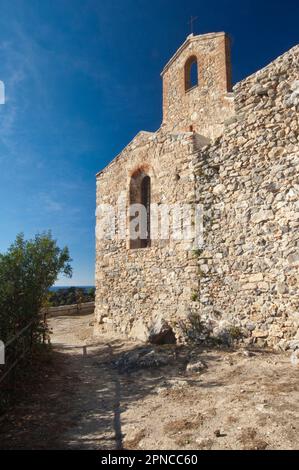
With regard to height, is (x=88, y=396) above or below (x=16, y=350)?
below

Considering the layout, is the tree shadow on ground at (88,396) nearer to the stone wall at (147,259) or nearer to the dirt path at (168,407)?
the dirt path at (168,407)

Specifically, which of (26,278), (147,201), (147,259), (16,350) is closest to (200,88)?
(147,201)

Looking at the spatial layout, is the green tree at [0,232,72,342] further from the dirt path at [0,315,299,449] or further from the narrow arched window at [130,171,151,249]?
the narrow arched window at [130,171,151,249]

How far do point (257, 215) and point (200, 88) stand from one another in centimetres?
884

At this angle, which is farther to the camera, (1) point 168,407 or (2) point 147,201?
(2) point 147,201

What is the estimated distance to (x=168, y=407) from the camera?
4148 millimetres

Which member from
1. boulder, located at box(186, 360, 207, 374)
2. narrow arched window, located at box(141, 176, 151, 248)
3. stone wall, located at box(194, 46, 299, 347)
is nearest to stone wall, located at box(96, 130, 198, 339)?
narrow arched window, located at box(141, 176, 151, 248)

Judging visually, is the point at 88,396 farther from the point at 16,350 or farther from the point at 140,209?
the point at 140,209

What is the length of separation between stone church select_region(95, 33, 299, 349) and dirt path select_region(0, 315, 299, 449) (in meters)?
1.03

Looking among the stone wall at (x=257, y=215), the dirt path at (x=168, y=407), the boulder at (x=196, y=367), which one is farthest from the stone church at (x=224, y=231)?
the boulder at (x=196, y=367)

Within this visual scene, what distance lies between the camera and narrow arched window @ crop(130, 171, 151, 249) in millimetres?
9680

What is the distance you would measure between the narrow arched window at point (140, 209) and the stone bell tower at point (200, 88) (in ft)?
14.0
